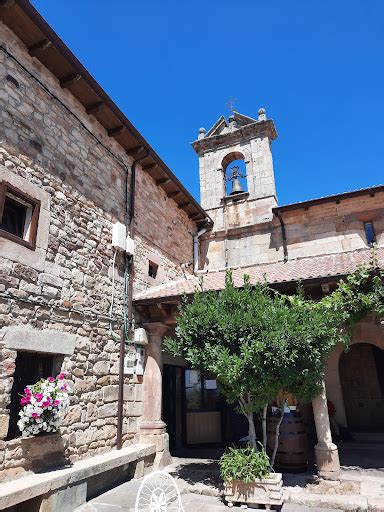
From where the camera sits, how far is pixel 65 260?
5434 mm

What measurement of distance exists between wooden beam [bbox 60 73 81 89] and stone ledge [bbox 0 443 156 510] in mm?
5527

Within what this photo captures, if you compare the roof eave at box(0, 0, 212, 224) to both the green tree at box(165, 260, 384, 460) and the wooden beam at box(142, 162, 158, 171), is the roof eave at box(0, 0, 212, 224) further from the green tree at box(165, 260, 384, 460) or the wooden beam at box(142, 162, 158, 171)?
the green tree at box(165, 260, 384, 460)

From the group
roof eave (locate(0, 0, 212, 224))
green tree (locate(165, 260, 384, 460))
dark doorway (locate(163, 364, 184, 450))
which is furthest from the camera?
dark doorway (locate(163, 364, 184, 450))

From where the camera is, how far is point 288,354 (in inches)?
182

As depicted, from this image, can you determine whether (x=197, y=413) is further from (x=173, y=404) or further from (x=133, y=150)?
(x=133, y=150)

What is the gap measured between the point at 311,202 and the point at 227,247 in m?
2.66

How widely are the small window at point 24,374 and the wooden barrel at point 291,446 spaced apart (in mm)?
3535

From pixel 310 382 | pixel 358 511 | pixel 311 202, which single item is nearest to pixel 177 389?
pixel 310 382

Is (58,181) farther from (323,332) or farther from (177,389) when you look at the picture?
(177,389)

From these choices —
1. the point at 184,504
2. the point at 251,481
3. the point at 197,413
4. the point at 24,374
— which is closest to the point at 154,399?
the point at 197,413

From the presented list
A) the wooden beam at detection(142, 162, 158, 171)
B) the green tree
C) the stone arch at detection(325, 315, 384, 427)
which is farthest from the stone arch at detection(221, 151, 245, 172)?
the green tree

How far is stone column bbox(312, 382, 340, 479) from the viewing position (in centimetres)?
544

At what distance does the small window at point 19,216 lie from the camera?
15.4 feet

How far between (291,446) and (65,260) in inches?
178
